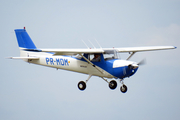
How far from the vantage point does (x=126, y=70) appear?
18703 millimetres

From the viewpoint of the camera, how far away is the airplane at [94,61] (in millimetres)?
18812

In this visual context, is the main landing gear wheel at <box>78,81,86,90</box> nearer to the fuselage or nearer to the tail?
the fuselage

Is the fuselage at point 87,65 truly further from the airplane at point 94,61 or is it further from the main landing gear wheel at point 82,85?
the main landing gear wheel at point 82,85

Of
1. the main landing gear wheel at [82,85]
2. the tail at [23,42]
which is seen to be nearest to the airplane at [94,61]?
the main landing gear wheel at [82,85]

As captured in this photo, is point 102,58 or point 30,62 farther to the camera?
point 30,62

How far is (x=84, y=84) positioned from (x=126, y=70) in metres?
2.70

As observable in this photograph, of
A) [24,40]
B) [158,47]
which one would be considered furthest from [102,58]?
[24,40]

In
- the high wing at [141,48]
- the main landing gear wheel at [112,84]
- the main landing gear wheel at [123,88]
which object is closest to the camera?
the main landing gear wheel at [123,88]

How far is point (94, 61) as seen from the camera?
64.3 feet

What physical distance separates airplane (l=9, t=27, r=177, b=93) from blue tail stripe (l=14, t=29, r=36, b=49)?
75 centimetres

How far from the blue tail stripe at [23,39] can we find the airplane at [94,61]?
75 centimetres

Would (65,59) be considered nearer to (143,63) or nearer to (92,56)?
(92,56)

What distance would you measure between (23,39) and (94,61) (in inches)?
220

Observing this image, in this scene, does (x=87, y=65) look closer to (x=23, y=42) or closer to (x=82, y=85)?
(x=82, y=85)
